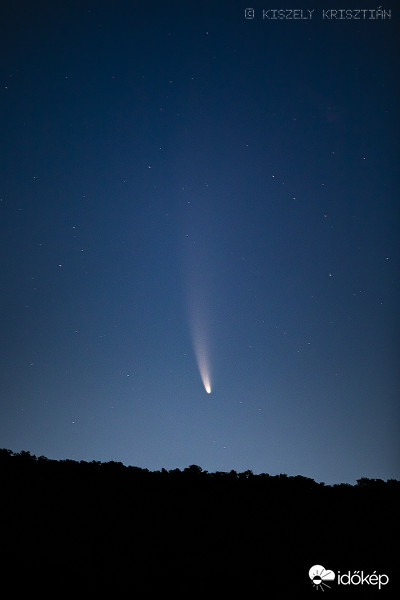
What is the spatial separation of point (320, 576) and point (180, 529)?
620 cm

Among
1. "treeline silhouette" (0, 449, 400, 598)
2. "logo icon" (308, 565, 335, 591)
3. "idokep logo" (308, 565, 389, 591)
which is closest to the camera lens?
"idokep logo" (308, 565, 389, 591)

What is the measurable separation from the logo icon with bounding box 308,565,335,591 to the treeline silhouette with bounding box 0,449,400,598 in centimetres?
41

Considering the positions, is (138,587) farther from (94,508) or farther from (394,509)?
(394,509)

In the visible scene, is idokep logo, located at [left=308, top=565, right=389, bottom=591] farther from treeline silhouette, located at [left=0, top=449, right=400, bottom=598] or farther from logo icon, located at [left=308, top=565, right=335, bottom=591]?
treeline silhouette, located at [left=0, top=449, right=400, bottom=598]

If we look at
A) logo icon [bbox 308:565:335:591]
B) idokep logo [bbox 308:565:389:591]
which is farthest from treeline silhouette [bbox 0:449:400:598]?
logo icon [bbox 308:565:335:591]

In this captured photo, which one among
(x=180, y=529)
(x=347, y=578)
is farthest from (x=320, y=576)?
(x=180, y=529)

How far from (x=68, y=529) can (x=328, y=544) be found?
28.3ft

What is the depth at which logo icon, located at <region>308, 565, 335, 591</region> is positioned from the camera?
38.5 ft

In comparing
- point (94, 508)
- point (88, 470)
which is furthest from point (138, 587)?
point (88, 470)

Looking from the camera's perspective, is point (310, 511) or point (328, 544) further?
point (310, 511)

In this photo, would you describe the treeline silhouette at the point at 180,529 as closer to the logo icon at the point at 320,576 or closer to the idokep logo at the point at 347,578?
the idokep logo at the point at 347,578

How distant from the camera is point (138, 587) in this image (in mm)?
12375

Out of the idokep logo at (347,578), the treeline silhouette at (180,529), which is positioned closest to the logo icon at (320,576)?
the idokep logo at (347,578)

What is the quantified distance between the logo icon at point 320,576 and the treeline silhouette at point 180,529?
0.41m
